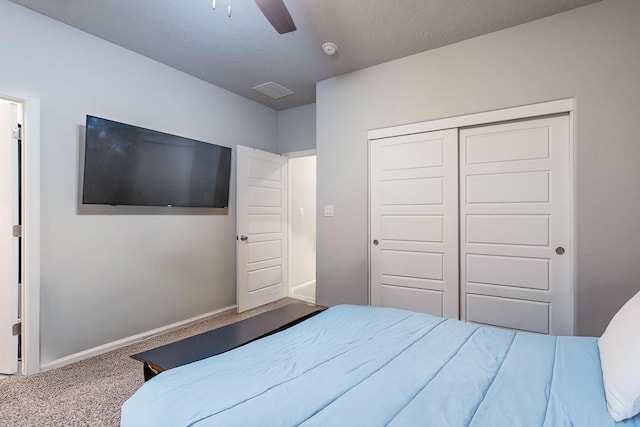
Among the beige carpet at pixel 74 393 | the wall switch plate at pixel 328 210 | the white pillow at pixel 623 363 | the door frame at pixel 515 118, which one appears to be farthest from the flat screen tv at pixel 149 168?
the white pillow at pixel 623 363

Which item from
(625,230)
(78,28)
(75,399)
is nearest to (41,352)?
(75,399)

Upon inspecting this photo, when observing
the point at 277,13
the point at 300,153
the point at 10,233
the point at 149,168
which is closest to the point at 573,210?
the point at 277,13

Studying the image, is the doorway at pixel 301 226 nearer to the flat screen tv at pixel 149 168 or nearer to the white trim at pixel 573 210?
the flat screen tv at pixel 149 168

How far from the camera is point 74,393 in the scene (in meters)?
2.03

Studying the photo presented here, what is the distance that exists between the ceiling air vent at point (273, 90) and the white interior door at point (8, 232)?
2.18 m

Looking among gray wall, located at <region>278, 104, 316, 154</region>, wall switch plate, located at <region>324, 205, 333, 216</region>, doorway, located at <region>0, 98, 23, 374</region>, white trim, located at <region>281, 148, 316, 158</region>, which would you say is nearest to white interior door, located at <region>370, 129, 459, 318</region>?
wall switch plate, located at <region>324, 205, 333, 216</region>

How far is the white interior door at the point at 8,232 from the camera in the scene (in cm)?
227

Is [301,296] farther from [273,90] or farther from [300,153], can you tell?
[273,90]

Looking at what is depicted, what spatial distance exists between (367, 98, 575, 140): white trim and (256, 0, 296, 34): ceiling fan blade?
1.57m

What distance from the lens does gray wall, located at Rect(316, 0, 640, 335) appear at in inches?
85.9

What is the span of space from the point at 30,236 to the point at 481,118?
143 inches

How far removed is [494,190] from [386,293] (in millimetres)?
1379

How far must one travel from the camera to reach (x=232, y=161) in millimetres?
3816

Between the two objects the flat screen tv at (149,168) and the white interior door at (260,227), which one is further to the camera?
the white interior door at (260,227)
